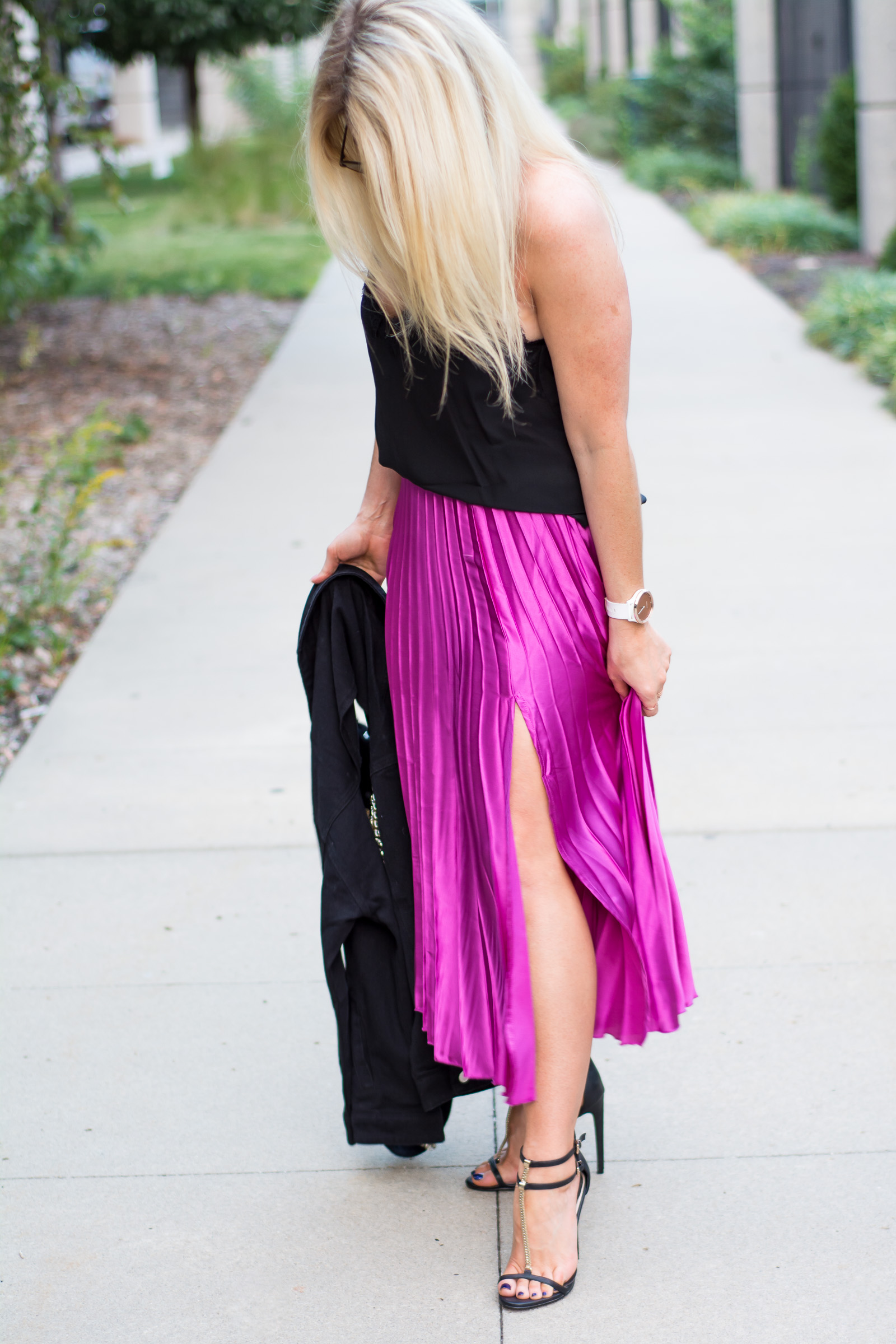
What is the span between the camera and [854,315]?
9.16 meters

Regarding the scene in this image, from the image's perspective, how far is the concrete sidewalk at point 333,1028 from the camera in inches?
87.4

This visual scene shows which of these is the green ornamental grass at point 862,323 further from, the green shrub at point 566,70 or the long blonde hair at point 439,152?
the green shrub at point 566,70

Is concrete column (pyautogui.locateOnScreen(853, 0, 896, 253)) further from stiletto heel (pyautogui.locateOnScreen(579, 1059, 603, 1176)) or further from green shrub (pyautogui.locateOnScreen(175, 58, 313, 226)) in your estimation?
stiletto heel (pyautogui.locateOnScreen(579, 1059, 603, 1176))

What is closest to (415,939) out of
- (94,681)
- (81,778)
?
(81,778)

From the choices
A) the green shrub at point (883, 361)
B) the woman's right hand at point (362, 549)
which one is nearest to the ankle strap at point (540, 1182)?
the woman's right hand at point (362, 549)

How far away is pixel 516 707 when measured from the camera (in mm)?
2098

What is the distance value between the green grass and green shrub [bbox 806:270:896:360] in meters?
3.94

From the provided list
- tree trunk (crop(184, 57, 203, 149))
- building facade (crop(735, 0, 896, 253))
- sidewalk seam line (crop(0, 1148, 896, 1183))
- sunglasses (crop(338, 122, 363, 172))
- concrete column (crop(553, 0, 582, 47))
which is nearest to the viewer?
sunglasses (crop(338, 122, 363, 172))

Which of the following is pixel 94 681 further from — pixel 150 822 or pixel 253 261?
pixel 253 261

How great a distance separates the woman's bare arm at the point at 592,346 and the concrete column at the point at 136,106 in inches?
1275

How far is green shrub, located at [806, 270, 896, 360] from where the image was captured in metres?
8.92

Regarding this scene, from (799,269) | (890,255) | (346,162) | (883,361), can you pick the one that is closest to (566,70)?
(799,269)

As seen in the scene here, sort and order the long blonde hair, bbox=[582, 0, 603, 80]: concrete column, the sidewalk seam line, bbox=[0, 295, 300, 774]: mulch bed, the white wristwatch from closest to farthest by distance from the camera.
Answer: the long blonde hair < the white wristwatch < the sidewalk seam line < bbox=[0, 295, 300, 774]: mulch bed < bbox=[582, 0, 603, 80]: concrete column

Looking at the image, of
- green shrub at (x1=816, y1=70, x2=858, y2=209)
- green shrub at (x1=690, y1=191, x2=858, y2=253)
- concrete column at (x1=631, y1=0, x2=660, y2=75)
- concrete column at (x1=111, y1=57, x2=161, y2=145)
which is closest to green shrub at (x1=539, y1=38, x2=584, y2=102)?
concrete column at (x1=631, y1=0, x2=660, y2=75)
